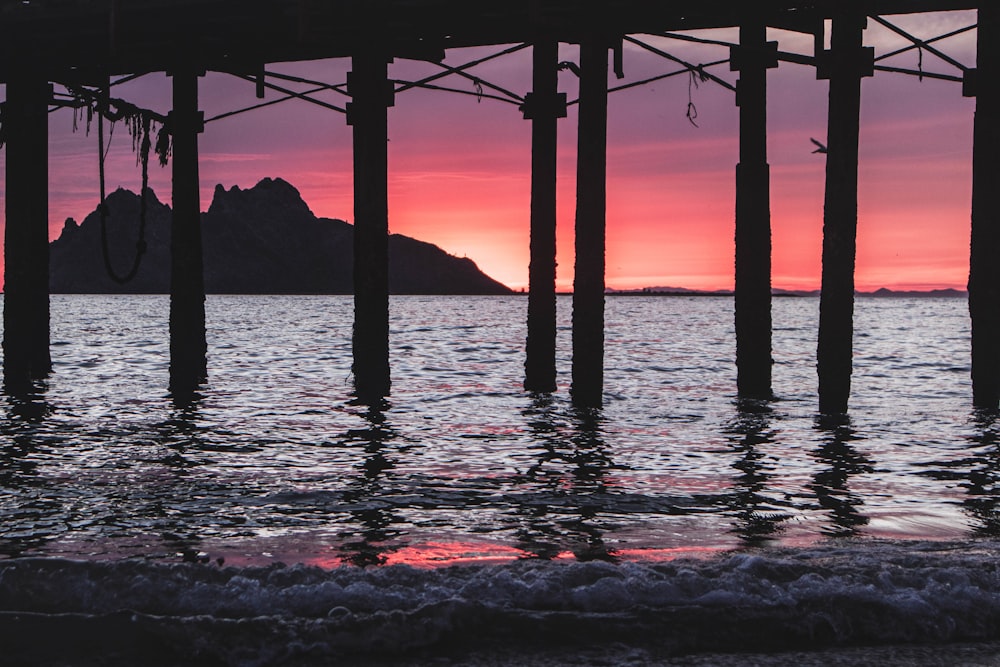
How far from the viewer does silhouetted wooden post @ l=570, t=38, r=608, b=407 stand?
42.8 ft

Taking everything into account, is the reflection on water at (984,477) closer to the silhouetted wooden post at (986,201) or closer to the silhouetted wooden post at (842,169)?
the silhouetted wooden post at (986,201)

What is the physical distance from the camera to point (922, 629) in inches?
195

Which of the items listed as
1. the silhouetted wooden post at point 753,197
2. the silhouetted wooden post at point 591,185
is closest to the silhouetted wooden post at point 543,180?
the silhouetted wooden post at point 591,185

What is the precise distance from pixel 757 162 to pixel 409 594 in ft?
35.6

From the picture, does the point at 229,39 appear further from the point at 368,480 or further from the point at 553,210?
the point at 368,480

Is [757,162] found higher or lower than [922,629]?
higher

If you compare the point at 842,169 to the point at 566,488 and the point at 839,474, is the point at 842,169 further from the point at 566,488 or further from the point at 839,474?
the point at 566,488

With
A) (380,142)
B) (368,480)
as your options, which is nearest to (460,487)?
(368,480)

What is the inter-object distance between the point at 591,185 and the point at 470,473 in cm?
446

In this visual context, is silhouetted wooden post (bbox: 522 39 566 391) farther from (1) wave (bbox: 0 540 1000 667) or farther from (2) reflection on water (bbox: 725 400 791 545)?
(1) wave (bbox: 0 540 1000 667)

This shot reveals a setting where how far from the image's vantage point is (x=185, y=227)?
613 inches

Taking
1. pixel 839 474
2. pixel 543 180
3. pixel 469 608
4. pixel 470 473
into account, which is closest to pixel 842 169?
pixel 839 474

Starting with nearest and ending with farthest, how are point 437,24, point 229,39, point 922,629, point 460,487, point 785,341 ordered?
point 922,629, point 460,487, point 437,24, point 229,39, point 785,341

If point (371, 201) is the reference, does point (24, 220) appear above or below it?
below
